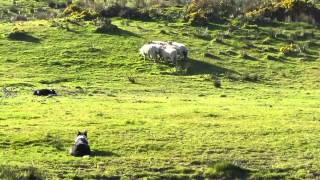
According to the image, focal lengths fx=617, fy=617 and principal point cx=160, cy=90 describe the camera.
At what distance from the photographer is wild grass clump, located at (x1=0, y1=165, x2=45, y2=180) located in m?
19.6

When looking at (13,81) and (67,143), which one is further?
(13,81)

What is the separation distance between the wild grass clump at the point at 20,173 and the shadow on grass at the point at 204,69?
26.8 metres

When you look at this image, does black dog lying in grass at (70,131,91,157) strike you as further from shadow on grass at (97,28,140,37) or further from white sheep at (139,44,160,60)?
shadow on grass at (97,28,140,37)

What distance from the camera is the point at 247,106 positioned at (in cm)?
3466

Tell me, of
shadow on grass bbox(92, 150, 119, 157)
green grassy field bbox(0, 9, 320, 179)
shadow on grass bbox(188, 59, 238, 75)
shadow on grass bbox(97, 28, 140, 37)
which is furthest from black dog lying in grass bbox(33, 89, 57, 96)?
shadow on grass bbox(97, 28, 140, 37)

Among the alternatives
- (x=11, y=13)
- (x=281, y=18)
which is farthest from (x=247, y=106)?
(x=11, y=13)

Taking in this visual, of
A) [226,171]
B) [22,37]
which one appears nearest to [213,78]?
[22,37]

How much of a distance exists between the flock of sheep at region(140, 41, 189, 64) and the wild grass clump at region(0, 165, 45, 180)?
93.1 feet

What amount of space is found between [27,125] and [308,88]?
22.7 m

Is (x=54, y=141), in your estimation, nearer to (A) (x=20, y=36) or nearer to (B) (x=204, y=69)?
(B) (x=204, y=69)

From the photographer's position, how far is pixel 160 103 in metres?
34.8

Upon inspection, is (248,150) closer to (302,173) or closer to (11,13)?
(302,173)

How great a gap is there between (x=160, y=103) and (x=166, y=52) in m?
13.9

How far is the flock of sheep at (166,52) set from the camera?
157ft
